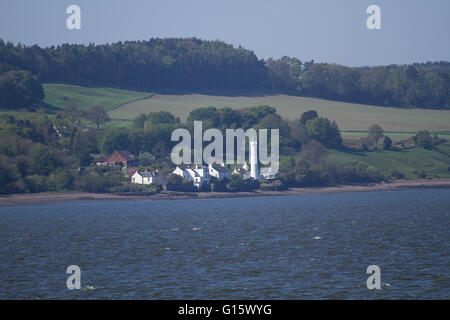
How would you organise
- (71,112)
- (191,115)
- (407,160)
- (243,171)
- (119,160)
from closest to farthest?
(243,171) < (119,160) < (407,160) < (71,112) < (191,115)

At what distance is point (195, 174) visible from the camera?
105 metres

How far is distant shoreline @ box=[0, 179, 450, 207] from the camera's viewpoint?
8725 centimetres

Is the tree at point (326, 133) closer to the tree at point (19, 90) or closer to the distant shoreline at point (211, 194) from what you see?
the distant shoreline at point (211, 194)

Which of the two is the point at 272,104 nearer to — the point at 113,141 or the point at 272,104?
the point at 272,104

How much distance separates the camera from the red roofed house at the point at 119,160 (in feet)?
366

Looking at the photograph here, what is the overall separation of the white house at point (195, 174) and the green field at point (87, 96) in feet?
173

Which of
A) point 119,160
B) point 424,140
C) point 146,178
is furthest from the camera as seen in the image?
point 424,140

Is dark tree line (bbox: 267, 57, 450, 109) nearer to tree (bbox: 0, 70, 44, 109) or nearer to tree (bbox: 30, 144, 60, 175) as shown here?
tree (bbox: 0, 70, 44, 109)

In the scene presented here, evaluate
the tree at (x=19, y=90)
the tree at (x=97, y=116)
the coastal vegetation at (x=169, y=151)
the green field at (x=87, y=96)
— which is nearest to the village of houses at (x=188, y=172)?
the coastal vegetation at (x=169, y=151)

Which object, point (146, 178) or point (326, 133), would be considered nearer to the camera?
point (146, 178)

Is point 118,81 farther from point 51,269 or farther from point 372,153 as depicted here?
point 51,269

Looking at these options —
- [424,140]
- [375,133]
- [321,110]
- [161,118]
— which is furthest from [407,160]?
[161,118]

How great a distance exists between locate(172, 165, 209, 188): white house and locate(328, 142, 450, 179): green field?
25.9m

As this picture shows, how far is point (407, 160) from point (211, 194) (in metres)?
41.3
